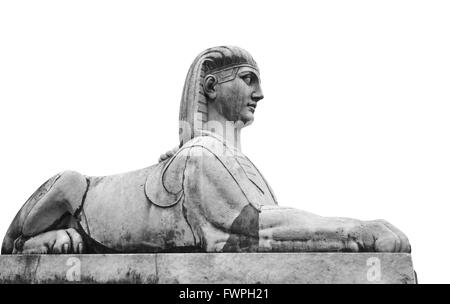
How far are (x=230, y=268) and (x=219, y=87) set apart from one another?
186 cm

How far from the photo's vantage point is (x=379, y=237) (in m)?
5.38

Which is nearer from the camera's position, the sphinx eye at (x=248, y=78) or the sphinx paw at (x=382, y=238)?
the sphinx paw at (x=382, y=238)

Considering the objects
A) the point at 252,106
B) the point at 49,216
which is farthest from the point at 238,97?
the point at 49,216

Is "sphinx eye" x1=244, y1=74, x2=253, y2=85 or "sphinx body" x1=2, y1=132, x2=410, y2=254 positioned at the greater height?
"sphinx eye" x1=244, y1=74, x2=253, y2=85

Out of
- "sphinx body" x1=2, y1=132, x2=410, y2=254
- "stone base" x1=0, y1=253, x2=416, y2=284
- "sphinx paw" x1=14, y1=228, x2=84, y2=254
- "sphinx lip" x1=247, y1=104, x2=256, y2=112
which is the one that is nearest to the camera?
"stone base" x1=0, y1=253, x2=416, y2=284

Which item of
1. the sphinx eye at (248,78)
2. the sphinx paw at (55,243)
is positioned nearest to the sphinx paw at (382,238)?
the sphinx eye at (248,78)

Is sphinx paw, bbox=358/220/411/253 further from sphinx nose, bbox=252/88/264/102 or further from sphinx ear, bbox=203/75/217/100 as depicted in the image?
sphinx ear, bbox=203/75/217/100

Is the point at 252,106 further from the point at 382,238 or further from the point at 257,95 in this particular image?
the point at 382,238

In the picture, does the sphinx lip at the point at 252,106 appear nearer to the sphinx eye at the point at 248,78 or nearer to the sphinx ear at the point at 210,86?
the sphinx eye at the point at 248,78

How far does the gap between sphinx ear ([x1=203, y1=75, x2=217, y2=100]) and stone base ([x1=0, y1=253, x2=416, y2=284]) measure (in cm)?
166

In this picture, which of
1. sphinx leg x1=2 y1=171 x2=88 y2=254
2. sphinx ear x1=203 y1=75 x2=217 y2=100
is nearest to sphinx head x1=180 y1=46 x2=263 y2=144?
sphinx ear x1=203 y1=75 x2=217 y2=100

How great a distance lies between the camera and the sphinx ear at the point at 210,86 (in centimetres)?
667

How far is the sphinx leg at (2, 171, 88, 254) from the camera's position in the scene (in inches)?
250

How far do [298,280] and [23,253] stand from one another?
2.43m
